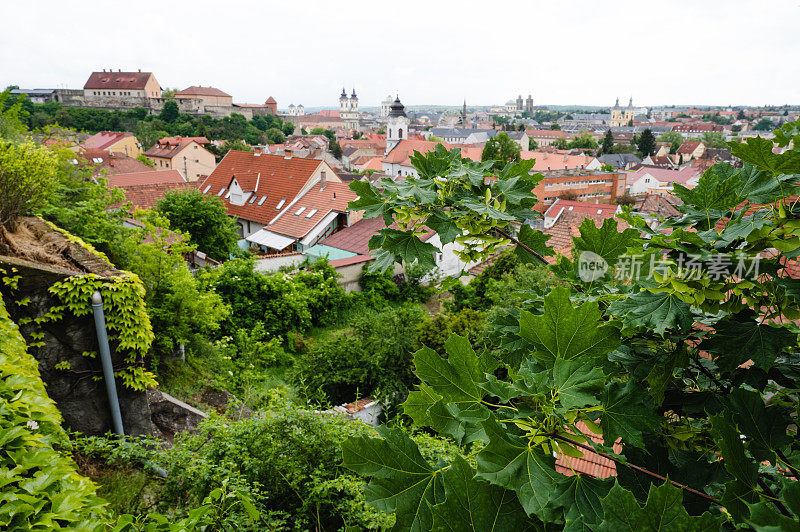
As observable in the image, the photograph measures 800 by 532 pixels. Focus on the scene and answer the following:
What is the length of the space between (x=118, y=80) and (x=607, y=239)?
111 metres

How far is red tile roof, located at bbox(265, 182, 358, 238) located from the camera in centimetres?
2138

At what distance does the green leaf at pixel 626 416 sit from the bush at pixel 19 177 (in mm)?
8196

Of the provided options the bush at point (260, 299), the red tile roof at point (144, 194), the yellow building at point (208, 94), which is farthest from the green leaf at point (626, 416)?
the yellow building at point (208, 94)

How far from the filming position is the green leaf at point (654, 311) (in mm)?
1137

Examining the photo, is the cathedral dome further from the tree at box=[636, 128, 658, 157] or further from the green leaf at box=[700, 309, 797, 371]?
the green leaf at box=[700, 309, 797, 371]

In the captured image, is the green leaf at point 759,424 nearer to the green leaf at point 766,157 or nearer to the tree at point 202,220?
the green leaf at point 766,157

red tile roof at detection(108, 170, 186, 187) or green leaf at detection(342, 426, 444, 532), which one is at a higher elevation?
green leaf at detection(342, 426, 444, 532)

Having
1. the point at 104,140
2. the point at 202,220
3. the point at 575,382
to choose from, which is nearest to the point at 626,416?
the point at 575,382

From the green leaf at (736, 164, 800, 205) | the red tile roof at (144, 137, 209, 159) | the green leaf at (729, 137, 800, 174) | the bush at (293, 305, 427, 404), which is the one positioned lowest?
the bush at (293, 305, 427, 404)

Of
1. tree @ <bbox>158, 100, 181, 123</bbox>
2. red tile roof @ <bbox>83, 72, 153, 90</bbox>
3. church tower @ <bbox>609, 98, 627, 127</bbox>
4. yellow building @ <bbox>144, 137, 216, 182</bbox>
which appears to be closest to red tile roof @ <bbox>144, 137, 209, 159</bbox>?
yellow building @ <bbox>144, 137, 216, 182</bbox>

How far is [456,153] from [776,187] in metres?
0.94

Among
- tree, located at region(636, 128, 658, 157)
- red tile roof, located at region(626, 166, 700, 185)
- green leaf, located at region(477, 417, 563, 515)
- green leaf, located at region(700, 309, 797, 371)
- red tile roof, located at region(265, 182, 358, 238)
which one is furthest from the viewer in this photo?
tree, located at region(636, 128, 658, 157)

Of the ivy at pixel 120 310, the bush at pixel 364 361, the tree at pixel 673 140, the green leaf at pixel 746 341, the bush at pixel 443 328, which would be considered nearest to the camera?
the green leaf at pixel 746 341

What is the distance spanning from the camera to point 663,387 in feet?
4.13
